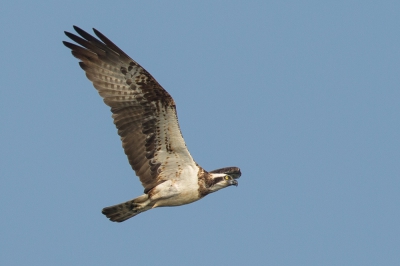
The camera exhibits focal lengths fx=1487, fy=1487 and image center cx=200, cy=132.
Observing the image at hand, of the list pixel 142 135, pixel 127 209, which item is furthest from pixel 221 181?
pixel 127 209

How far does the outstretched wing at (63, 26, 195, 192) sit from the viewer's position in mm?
27656

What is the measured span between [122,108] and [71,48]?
4.81 ft

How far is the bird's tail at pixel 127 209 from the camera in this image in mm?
27797

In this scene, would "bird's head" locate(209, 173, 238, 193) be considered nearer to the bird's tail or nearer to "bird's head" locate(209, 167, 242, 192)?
"bird's head" locate(209, 167, 242, 192)

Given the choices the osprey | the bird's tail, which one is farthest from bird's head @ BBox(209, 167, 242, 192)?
the bird's tail

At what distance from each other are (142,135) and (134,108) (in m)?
0.53

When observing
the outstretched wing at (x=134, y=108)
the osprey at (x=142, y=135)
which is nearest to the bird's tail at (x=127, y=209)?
the osprey at (x=142, y=135)

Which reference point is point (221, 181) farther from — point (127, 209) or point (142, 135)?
point (127, 209)

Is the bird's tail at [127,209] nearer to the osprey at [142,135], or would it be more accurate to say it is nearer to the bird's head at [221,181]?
the osprey at [142,135]

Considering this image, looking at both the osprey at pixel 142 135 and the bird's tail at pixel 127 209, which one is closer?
the osprey at pixel 142 135

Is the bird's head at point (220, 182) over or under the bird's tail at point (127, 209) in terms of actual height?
over

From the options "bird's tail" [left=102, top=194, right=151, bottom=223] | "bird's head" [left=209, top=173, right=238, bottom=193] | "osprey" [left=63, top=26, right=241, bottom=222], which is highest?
"osprey" [left=63, top=26, right=241, bottom=222]

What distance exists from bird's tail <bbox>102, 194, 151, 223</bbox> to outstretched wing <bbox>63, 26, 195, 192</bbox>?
264mm

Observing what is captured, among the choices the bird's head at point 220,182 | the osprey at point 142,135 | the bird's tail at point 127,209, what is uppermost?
the osprey at point 142,135
